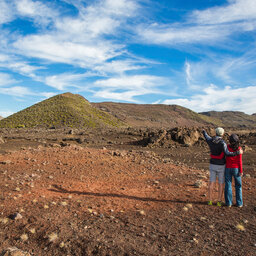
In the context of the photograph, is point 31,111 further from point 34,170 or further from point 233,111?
point 233,111

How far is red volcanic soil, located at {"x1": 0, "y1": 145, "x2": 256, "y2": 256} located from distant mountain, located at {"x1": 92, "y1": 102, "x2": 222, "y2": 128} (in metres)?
88.4

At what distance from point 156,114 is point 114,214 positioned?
11511 cm

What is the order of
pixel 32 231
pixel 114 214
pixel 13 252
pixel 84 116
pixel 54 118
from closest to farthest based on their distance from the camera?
pixel 13 252 → pixel 32 231 → pixel 114 214 → pixel 54 118 → pixel 84 116

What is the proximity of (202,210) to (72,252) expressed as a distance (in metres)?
3.35

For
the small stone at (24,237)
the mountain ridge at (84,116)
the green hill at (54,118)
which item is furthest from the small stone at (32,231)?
the green hill at (54,118)

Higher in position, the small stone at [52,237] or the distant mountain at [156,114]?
the distant mountain at [156,114]

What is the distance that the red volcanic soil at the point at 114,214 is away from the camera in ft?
14.0

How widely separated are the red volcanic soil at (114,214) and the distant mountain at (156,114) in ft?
290

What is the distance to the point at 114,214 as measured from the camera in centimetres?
545

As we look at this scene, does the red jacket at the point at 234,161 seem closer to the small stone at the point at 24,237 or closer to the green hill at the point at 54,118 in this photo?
the small stone at the point at 24,237

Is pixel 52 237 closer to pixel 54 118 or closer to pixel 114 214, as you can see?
pixel 114 214

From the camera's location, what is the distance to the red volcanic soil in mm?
4258

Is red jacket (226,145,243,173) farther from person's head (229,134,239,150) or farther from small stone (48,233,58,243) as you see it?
small stone (48,233,58,243)

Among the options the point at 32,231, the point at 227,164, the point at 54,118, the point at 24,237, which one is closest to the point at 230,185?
the point at 227,164
